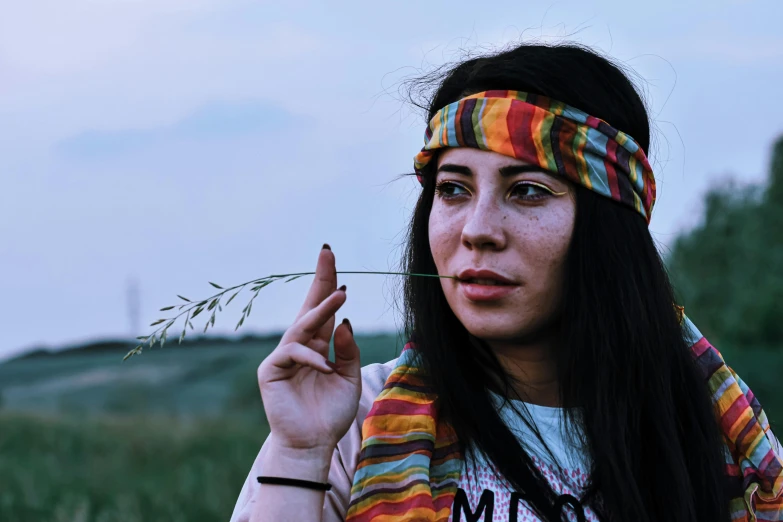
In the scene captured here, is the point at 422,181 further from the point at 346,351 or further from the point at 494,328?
the point at 346,351

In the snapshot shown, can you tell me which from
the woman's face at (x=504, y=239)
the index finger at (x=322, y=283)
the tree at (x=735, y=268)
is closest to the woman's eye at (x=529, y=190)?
the woman's face at (x=504, y=239)

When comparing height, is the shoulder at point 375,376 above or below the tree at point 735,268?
above

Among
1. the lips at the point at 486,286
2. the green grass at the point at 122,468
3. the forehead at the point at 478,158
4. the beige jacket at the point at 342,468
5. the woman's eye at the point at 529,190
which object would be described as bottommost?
the green grass at the point at 122,468

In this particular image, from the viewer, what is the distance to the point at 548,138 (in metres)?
2.81

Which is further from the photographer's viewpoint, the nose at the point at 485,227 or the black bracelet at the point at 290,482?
the nose at the point at 485,227

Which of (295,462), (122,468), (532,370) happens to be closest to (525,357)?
(532,370)

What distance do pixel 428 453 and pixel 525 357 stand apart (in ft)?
1.25

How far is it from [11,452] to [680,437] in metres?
12.4

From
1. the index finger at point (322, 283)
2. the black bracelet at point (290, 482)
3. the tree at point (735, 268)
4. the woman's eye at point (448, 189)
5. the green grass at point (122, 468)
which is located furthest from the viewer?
Result: the tree at point (735, 268)

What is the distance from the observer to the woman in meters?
2.72

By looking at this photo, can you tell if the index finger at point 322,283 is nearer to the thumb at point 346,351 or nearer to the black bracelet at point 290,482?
the thumb at point 346,351

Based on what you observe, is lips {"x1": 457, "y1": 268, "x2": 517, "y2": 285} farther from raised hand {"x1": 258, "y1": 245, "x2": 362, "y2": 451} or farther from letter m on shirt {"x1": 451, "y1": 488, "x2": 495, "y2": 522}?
letter m on shirt {"x1": 451, "y1": 488, "x2": 495, "y2": 522}

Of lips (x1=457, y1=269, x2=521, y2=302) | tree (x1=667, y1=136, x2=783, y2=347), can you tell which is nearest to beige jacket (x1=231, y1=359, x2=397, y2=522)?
lips (x1=457, y1=269, x2=521, y2=302)

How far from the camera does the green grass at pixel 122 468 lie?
1069 centimetres
